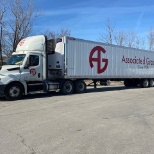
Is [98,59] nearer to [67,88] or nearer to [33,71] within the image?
[67,88]

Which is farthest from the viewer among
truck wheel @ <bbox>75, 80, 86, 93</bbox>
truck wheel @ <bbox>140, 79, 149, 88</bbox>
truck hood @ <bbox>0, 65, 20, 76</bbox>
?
truck wheel @ <bbox>140, 79, 149, 88</bbox>

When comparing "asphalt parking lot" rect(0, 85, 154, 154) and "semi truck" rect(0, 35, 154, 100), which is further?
"semi truck" rect(0, 35, 154, 100)

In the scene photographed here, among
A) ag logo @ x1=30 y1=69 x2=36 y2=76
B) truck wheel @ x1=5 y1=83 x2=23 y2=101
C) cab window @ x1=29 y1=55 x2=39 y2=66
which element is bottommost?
truck wheel @ x1=5 y1=83 x2=23 y2=101

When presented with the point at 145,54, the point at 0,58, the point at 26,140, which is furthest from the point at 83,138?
the point at 0,58

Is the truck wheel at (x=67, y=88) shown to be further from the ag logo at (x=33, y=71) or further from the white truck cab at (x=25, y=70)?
the ag logo at (x=33, y=71)

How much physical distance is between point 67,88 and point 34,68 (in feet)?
9.93

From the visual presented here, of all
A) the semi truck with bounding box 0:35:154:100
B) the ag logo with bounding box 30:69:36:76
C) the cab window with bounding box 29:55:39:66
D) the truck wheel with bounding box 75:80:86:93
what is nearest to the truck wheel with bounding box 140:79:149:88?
the semi truck with bounding box 0:35:154:100

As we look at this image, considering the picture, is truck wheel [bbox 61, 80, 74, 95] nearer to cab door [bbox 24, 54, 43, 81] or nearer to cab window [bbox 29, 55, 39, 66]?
cab door [bbox 24, 54, 43, 81]

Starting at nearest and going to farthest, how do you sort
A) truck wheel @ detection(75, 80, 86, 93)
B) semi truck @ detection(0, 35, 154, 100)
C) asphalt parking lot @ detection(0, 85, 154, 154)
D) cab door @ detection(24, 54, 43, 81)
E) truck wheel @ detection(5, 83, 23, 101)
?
asphalt parking lot @ detection(0, 85, 154, 154)
truck wheel @ detection(5, 83, 23, 101)
semi truck @ detection(0, 35, 154, 100)
cab door @ detection(24, 54, 43, 81)
truck wheel @ detection(75, 80, 86, 93)

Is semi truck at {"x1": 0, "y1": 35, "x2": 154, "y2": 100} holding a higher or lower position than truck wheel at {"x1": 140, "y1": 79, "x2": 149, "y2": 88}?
higher

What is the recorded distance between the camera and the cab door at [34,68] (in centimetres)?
1516

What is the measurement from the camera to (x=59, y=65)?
17.1 metres

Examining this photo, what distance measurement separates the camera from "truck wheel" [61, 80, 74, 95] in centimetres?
1714

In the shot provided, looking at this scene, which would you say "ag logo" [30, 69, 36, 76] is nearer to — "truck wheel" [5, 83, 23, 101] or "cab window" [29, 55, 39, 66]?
"cab window" [29, 55, 39, 66]
